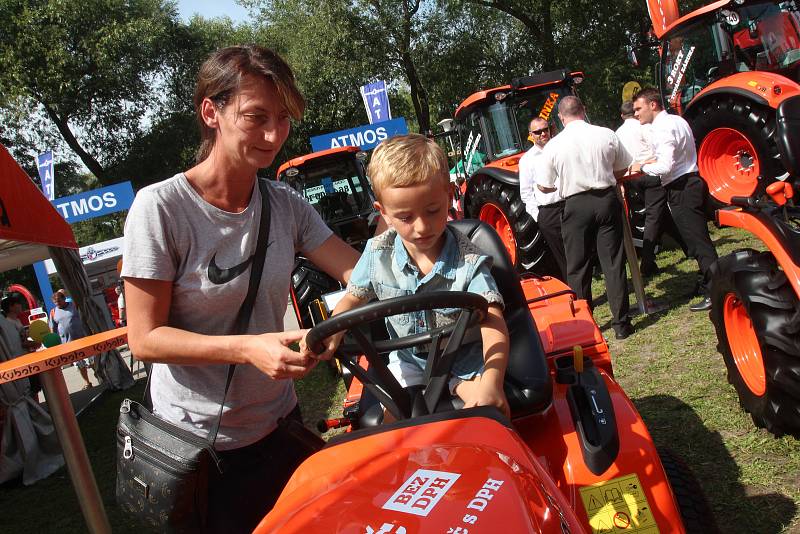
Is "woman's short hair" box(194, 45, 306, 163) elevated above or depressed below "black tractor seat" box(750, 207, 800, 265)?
above

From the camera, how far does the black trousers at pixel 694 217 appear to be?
5309 mm

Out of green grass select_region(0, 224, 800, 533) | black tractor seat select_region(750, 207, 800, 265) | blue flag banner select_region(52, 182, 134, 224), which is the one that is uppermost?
blue flag banner select_region(52, 182, 134, 224)

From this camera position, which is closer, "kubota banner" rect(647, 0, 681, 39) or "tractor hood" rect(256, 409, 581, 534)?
"tractor hood" rect(256, 409, 581, 534)

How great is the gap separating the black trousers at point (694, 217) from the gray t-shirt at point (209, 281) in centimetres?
438

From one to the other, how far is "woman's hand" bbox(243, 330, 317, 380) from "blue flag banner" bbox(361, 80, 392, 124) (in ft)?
49.8

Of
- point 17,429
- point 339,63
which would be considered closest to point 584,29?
point 339,63

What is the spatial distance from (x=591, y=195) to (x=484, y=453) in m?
4.05

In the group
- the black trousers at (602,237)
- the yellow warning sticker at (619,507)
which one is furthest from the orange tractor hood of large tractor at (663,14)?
the yellow warning sticker at (619,507)

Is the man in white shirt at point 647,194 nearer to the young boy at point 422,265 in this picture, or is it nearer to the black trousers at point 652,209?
the black trousers at point 652,209

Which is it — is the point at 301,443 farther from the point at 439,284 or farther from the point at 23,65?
the point at 23,65

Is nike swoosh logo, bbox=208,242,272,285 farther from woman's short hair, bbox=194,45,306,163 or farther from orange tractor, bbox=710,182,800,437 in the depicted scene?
orange tractor, bbox=710,182,800,437

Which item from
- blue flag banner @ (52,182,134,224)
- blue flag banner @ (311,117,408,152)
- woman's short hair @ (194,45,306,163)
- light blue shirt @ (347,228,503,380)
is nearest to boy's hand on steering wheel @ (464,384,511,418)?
light blue shirt @ (347,228,503,380)

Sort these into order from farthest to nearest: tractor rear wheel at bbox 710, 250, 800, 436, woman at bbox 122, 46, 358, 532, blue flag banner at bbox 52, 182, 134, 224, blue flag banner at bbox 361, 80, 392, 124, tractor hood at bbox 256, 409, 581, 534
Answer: blue flag banner at bbox 361, 80, 392, 124
blue flag banner at bbox 52, 182, 134, 224
tractor rear wheel at bbox 710, 250, 800, 436
woman at bbox 122, 46, 358, 532
tractor hood at bbox 256, 409, 581, 534

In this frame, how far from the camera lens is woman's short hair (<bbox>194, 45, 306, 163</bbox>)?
1.63 meters
